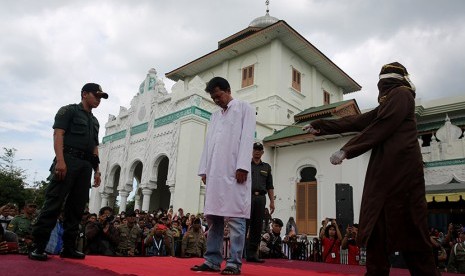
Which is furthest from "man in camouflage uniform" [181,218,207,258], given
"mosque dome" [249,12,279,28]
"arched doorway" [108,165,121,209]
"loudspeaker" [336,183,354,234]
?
"mosque dome" [249,12,279,28]

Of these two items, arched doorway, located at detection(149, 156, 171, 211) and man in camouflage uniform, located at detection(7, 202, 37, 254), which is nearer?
man in camouflage uniform, located at detection(7, 202, 37, 254)

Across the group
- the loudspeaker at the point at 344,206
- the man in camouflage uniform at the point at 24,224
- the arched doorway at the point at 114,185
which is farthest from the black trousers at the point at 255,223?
the arched doorway at the point at 114,185

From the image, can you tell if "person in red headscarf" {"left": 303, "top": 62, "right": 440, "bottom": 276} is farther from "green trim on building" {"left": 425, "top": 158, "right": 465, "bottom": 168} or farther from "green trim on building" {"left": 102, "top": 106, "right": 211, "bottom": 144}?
"green trim on building" {"left": 425, "top": 158, "right": 465, "bottom": 168}

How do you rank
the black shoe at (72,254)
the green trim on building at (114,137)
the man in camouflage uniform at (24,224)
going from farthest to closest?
the green trim on building at (114,137) < the man in camouflage uniform at (24,224) < the black shoe at (72,254)

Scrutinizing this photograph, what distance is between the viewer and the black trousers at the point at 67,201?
3385 millimetres

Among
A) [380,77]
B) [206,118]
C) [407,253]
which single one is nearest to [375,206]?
[407,253]

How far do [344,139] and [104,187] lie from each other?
11.9m

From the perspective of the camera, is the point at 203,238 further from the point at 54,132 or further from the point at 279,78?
the point at 279,78

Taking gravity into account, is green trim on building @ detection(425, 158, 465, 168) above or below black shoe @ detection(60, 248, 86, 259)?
above

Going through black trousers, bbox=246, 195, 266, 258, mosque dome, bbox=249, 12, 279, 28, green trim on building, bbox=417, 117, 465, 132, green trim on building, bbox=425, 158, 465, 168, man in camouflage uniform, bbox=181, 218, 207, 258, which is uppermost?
mosque dome, bbox=249, 12, 279, 28

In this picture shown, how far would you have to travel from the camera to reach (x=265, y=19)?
22.9 m

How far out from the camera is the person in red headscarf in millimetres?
2293

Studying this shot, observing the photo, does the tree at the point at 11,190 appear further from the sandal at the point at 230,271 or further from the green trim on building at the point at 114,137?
the sandal at the point at 230,271

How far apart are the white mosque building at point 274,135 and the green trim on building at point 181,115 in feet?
0.15
